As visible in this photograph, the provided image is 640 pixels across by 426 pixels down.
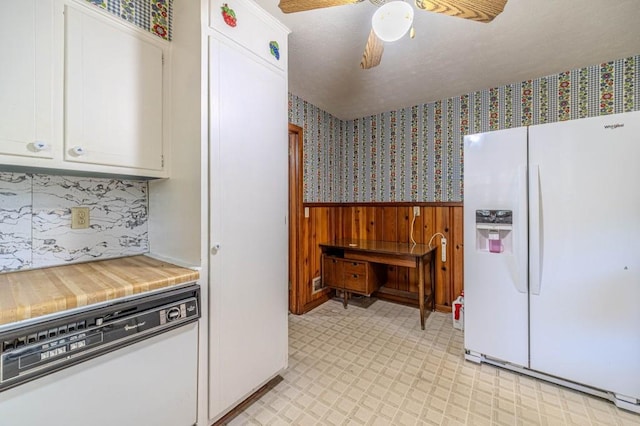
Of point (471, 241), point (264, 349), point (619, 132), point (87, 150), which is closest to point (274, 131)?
point (87, 150)

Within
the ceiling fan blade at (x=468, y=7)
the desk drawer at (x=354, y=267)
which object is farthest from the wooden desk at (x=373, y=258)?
the ceiling fan blade at (x=468, y=7)

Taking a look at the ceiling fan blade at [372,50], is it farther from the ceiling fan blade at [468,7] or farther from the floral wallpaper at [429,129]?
the floral wallpaper at [429,129]

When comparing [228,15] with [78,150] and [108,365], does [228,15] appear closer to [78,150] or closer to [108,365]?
[78,150]

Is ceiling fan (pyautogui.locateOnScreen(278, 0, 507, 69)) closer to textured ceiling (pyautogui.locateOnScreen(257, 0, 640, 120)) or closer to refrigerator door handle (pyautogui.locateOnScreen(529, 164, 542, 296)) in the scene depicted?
textured ceiling (pyautogui.locateOnScreen(257, 0, 640, 120))

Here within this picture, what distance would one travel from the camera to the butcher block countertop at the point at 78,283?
0.92 meters

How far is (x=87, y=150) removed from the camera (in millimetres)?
1270

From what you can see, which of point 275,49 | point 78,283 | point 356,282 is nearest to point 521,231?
point 356,282

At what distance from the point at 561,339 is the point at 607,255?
594 millimetres

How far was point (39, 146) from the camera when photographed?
3.70ft

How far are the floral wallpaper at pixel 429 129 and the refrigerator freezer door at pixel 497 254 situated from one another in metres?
1.10

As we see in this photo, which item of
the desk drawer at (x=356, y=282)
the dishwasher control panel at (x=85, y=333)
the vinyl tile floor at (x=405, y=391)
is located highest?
the dishwasher control panel at (x=85, y=333)

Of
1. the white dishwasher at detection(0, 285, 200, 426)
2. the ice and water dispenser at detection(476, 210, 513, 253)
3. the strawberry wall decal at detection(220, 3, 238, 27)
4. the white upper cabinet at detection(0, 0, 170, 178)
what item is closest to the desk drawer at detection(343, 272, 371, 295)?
the ice and water dispenser at detection(476, 210, 513, 253)

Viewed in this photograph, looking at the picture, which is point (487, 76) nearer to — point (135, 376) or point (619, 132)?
point (619, 132)

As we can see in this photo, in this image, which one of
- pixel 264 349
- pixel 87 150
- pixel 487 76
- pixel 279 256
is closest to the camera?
pixel 87 150
